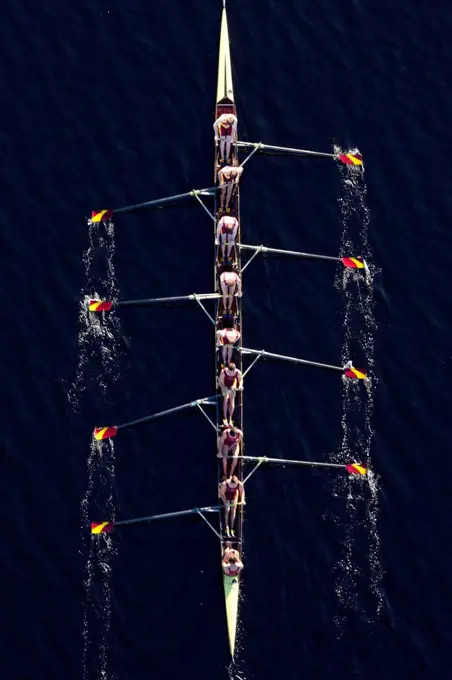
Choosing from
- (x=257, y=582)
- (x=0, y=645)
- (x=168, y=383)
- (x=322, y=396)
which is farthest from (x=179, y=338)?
(x=0, y=645)

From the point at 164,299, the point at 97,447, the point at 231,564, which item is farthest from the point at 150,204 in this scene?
the point at 231,564

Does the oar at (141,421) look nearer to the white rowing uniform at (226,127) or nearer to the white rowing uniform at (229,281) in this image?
the white rowing uniform at (229,281)

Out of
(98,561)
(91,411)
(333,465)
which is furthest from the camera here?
(91,411)

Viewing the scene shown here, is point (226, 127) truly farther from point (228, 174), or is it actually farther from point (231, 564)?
point (231, 564)

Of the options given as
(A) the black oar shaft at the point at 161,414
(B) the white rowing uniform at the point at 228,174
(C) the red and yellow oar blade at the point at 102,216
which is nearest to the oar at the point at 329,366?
(A) the black oar shaft at the point at 161,414

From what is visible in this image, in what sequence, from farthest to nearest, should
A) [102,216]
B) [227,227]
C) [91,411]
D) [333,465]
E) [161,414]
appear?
[102,216]
[227,227]
[91,411]
[161,414]
[333,465]

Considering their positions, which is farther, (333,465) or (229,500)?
(333,465)

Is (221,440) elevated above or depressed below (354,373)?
below
